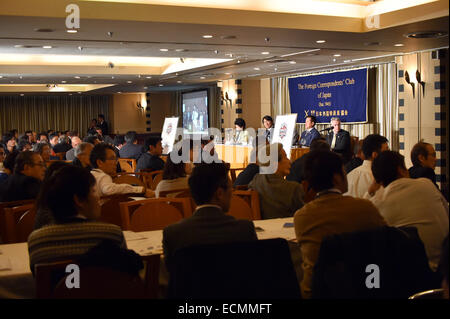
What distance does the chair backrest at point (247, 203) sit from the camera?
4285mm

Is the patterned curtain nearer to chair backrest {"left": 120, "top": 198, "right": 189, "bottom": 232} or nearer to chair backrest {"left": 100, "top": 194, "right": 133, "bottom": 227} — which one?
chair backrest {"left": 100, "top": 194, "right": 133, "bottom": 227}

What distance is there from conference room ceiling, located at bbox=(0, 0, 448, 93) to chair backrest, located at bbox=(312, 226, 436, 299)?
3.42m

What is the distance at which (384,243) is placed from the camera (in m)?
2.46

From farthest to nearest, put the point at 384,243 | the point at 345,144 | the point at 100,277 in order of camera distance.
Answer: the point at 345,144 < the point at 384,243 < the point at 100,277

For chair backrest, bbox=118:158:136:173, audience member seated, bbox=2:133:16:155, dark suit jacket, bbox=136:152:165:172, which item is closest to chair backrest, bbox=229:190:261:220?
dark suit jacket, bbox=136:152:165:172

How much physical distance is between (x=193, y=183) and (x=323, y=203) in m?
0.65

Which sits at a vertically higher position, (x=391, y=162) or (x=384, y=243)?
(x=391, y=162)

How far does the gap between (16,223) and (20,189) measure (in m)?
0.87

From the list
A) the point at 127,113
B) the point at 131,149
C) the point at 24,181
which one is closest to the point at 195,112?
the point at 127,113

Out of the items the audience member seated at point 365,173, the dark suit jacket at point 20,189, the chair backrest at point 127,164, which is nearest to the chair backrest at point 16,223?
the dark suit jacket at point 20,189

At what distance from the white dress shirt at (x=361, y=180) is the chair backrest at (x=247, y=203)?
33.9 inches
